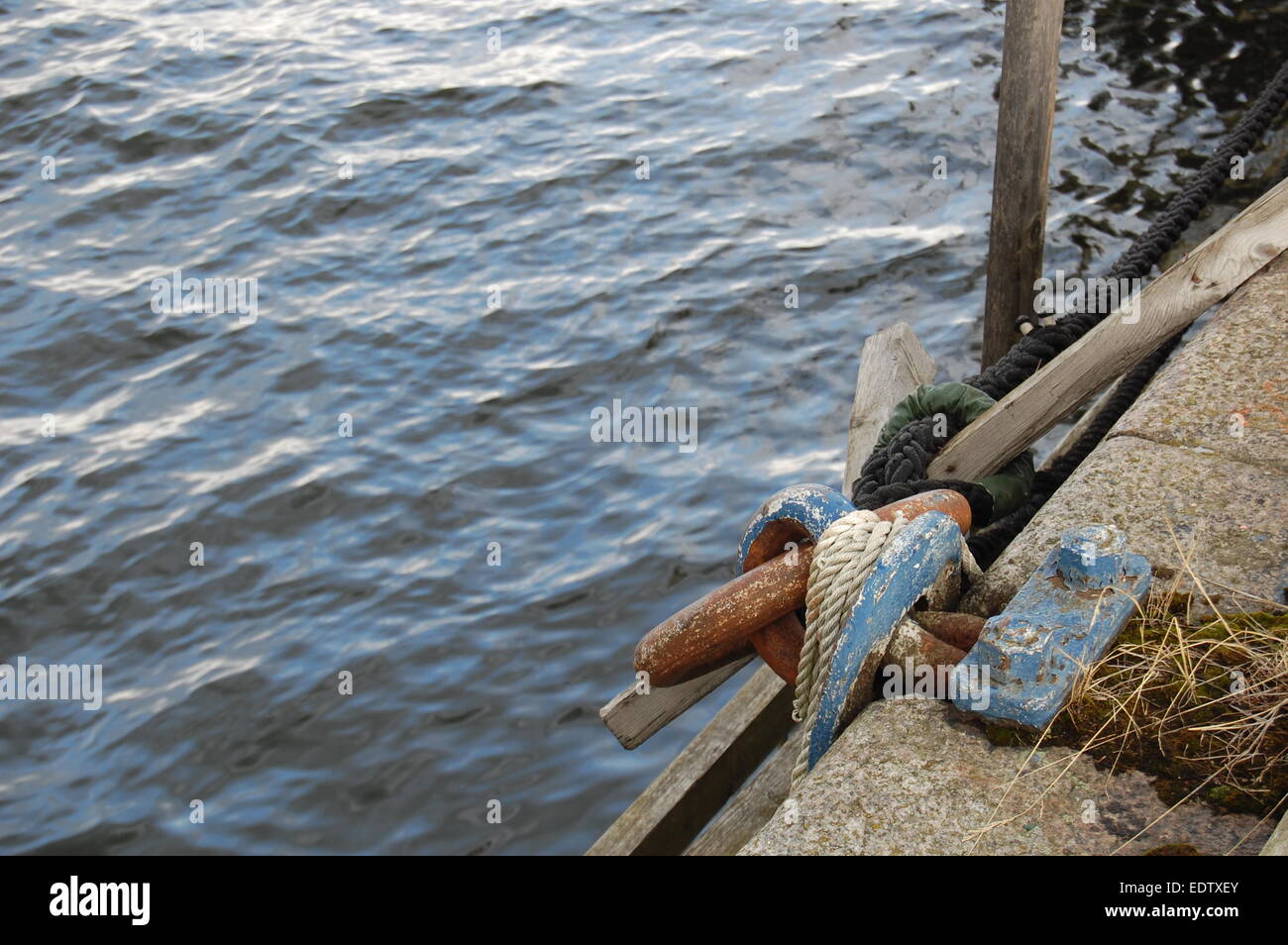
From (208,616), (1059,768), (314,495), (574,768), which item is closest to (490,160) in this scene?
(314,495)

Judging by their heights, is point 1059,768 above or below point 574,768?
above

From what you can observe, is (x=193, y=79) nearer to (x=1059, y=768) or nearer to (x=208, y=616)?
(x=208, y=616)

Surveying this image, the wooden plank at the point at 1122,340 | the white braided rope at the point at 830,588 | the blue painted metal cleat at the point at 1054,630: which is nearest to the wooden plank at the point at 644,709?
the white braided rope at the point at 830,588

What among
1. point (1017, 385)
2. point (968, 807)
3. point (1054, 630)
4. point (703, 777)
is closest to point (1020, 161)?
point (1017, 385)

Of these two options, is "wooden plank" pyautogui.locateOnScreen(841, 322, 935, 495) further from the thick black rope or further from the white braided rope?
the white braided rope

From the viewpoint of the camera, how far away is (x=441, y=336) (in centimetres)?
772

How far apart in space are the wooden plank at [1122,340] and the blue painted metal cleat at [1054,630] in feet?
4.55

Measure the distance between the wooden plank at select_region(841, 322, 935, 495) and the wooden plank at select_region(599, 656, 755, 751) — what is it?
4.49ft

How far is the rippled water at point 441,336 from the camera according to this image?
17.6 ft

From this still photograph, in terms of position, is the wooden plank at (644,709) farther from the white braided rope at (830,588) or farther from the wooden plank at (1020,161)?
the wooden plank at (1020,161)

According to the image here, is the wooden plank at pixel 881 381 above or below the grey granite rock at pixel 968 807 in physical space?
below

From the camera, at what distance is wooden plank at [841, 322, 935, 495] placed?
4.27 m

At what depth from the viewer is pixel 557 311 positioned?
783 centimetres

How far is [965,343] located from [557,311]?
2533 millimetres
